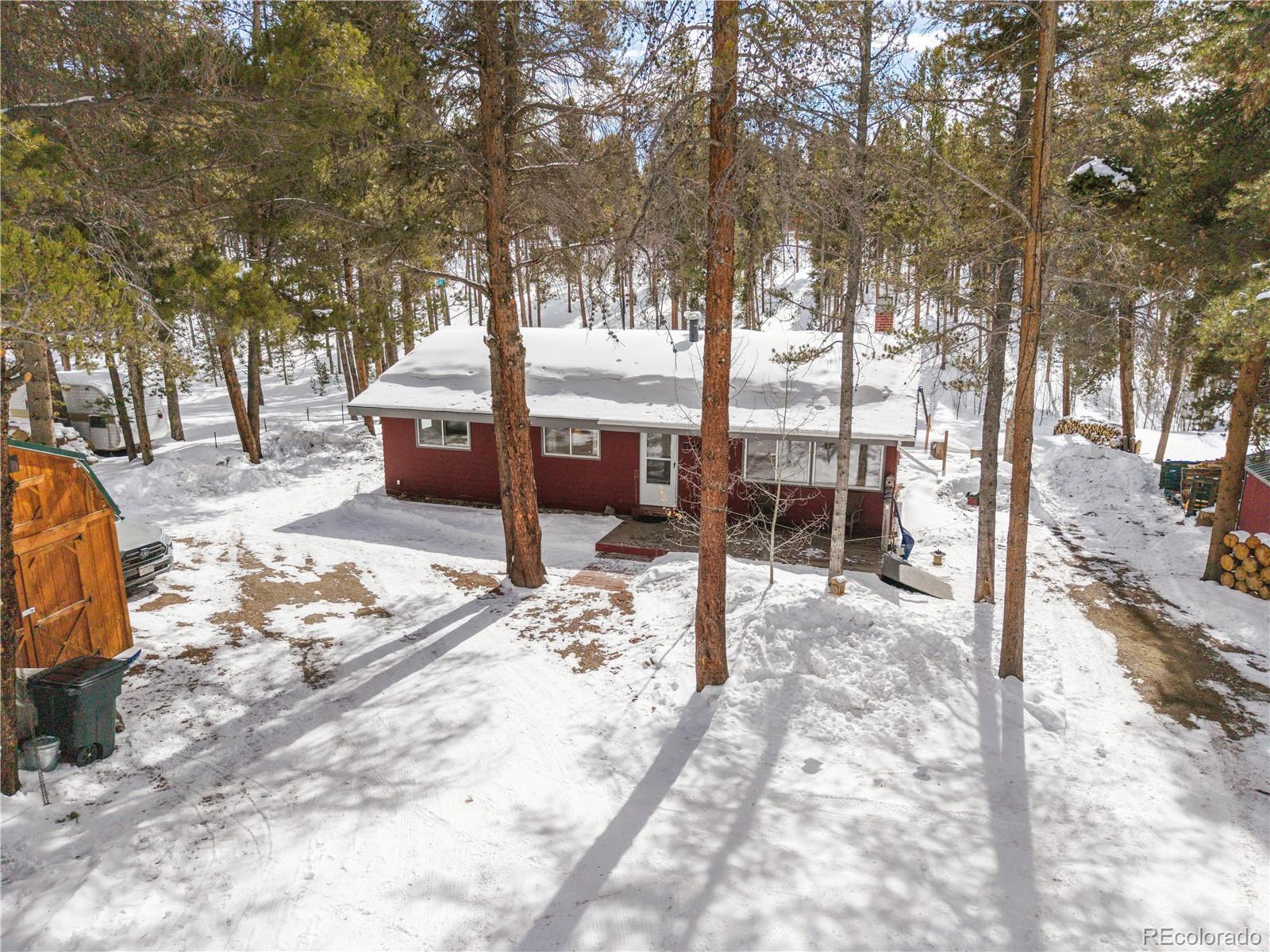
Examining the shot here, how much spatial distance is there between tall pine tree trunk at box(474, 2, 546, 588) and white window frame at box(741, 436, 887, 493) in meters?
5.13

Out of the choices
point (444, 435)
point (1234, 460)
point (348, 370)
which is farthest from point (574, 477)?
Result: point (348, 370)

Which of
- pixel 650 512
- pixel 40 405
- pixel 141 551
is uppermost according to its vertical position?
pixel 40 405

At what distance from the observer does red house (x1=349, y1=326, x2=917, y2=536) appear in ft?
48.9

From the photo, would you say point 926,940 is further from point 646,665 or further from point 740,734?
point 646,665

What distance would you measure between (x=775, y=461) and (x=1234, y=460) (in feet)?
25.9

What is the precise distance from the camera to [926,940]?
4.98m

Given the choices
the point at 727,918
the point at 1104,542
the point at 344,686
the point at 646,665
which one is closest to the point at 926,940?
the point at 727,918

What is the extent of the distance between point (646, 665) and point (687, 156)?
18.7 feet

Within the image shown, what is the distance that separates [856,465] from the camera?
48.8ft

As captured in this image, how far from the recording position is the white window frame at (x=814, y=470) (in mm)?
14594

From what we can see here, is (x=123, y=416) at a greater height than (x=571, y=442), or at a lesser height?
greater

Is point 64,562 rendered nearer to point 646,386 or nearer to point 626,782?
point 626,782

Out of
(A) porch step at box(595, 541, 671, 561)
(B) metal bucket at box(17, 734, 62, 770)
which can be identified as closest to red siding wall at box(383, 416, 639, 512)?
(A) porch step at box(595, 541, 671, 561)

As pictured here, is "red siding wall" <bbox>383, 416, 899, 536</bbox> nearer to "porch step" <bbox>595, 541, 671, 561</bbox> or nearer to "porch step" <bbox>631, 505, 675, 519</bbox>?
"porch step" <bbox>631, 505, 675, 519</bbox>
